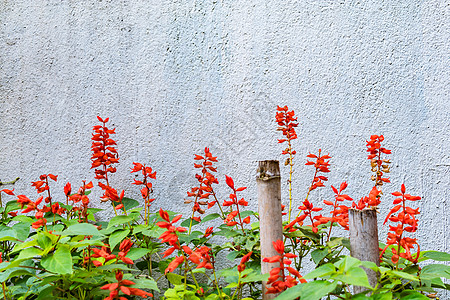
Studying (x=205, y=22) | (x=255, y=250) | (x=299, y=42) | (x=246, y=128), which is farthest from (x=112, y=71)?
(x=255, y=250)

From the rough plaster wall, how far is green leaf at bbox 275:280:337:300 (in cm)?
94

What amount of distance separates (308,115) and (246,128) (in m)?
0.30

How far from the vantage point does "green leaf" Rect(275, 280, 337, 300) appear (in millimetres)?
776

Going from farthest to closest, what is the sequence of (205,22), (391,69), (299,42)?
(205,22)
(299,42)
(391,69)

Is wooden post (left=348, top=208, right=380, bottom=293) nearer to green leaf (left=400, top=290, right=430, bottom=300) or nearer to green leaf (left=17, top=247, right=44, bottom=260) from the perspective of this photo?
green leaf (left=400, top=290, right=430, bottom=300)

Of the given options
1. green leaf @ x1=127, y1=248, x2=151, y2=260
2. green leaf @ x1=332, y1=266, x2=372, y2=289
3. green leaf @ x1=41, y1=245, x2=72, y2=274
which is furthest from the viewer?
green leaf @ x1=127, y1=248, x2=151, y2=260

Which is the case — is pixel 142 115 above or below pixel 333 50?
below

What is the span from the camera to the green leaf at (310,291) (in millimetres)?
776

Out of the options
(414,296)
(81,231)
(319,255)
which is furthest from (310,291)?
(81,231)

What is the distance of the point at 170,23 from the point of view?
203 cm

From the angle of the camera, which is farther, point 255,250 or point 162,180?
point 162,180

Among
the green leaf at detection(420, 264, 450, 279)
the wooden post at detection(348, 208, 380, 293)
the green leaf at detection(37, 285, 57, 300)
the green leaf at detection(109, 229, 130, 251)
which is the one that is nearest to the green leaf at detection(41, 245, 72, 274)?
the green leaf at detection(37, 285, 57, 300)

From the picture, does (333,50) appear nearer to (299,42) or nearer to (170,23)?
(299,42)

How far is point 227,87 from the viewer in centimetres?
192
